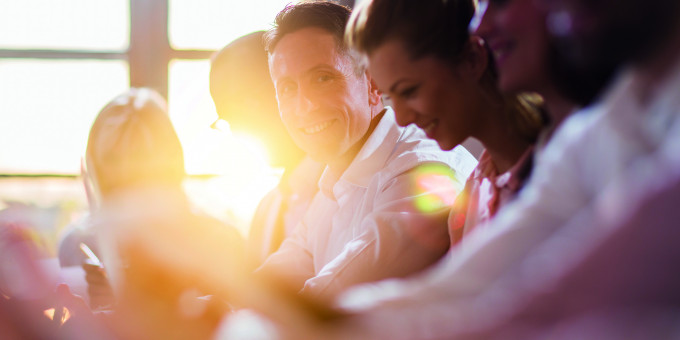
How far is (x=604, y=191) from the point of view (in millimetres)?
352

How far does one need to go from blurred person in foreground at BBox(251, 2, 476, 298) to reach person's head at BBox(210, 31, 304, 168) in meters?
0.25

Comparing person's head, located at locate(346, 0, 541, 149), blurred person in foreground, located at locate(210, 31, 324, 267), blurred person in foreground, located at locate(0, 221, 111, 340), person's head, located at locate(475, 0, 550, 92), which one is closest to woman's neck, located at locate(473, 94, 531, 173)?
person's head, located at locate(346, 0, 541, 149)

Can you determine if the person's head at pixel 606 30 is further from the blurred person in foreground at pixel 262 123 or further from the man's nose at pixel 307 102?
the blurred person in foreground at pixel 262 123

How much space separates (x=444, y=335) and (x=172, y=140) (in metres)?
0.35

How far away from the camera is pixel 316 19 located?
0.98 meters

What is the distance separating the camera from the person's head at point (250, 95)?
130 cm

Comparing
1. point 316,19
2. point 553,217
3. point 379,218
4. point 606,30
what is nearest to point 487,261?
point 553,217

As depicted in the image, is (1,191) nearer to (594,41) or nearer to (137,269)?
(137,269)

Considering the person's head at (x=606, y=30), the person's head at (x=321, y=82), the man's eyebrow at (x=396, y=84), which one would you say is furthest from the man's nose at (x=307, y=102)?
the person's head at (x=606, y=30)

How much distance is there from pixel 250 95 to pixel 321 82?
1.27ft

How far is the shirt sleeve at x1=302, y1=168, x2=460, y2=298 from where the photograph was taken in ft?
2.59

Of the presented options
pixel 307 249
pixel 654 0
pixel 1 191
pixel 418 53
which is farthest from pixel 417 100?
pixel 1 191

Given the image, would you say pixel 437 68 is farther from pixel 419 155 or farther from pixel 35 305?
pixel 35 305

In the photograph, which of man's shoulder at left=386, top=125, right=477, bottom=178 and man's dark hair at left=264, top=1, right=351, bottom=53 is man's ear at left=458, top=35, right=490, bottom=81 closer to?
man's shoulder at left=386, top=125, right=477, bottom=178
